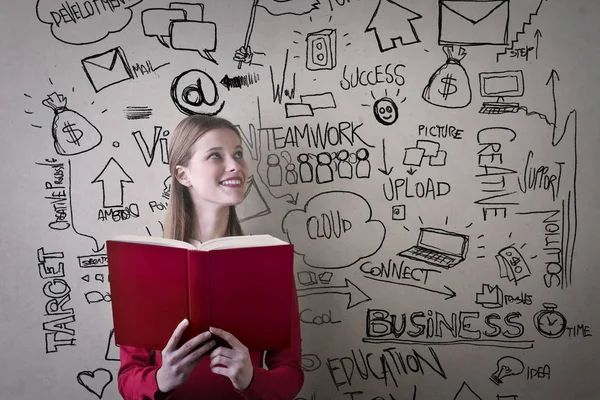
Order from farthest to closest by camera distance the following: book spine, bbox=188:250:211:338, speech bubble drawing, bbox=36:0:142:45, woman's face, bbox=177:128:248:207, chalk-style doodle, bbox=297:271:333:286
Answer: chalk-style doodle, bbox=297:271:333:286, speech bubble drawing, bbox=36:0:142:45, woman's face, bbox=177:128:248:207, book spine, bbox=188:250:211:338

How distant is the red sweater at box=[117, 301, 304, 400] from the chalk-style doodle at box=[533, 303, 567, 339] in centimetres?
97

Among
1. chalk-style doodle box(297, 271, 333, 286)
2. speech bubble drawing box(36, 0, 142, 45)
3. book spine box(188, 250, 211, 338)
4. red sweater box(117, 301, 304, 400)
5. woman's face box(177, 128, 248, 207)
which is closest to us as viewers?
book spine box(188, 250, 211, 338)

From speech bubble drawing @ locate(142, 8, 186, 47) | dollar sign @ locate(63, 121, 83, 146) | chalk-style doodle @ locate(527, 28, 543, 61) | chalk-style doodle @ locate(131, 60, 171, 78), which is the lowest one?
dollar sign @ locate(63, 121, 83, 146)

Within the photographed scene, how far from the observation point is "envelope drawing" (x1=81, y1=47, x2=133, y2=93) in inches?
66.3

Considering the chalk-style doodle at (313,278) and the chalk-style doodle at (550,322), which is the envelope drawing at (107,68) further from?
the chalk-style doodle at (550,322)

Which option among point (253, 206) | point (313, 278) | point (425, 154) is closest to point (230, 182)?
point (253, 206)

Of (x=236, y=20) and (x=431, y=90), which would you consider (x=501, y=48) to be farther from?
(x=236, y=20)

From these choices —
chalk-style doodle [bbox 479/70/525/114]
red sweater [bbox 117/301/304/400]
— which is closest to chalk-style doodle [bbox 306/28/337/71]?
chalk-style doodle [bbox 479/70/525/114]

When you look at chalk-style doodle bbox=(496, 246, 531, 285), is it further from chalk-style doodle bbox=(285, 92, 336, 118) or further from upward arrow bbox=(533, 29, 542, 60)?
chalk-style doodle bbox=(285, 92, 336, 118)

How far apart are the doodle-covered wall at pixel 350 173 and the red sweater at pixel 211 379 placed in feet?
1.33

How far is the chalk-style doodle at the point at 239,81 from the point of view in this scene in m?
1.70

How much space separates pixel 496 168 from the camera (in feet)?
5.74

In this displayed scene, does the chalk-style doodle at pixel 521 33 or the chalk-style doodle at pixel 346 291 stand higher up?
the chalk-style doodle at pixel 521 33

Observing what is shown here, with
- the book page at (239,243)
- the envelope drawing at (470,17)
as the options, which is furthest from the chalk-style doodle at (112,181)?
A: the envelope drawing at (470,17)
